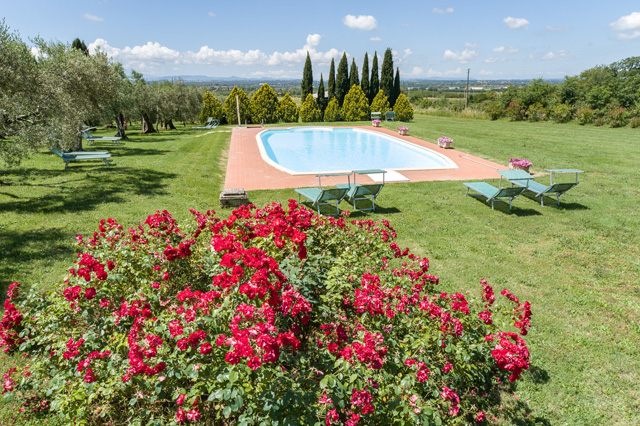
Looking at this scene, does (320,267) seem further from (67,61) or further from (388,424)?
(67,61)

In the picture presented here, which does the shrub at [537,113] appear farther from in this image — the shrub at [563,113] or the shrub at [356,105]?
the shrub at [356,105]

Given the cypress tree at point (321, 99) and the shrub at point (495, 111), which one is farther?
the cypress tree at point (321, 99)

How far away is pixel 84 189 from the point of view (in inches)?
379

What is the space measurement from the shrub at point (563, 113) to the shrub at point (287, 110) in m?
23.7

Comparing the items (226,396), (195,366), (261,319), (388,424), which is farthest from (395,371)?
(195,366)

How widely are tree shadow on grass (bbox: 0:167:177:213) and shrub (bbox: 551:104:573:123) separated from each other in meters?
30.9

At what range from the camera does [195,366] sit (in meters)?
2.18

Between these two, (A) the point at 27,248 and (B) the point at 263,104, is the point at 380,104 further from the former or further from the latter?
(A) the point at 27,248

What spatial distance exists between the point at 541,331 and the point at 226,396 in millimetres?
4010

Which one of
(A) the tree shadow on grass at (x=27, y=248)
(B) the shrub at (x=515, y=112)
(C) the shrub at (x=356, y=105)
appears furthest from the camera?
(C) the shrub at (x=356, y=105)

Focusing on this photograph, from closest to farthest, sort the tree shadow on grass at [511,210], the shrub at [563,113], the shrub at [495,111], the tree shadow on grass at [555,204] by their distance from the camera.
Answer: the tree shadow on grass at [511,210]
the tree shadow on grass at [555,204]
the shrub at [563,113]
the shrub at [495,111]

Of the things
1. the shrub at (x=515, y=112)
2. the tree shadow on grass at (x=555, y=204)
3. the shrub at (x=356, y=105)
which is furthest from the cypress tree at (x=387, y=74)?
the tree shadow on grass at (x=555, y=204)

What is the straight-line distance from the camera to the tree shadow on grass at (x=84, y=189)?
819 centimetres

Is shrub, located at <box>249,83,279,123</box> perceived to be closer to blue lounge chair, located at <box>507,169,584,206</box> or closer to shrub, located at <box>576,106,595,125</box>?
shrub, located at <box>576,106,595,125</box>
